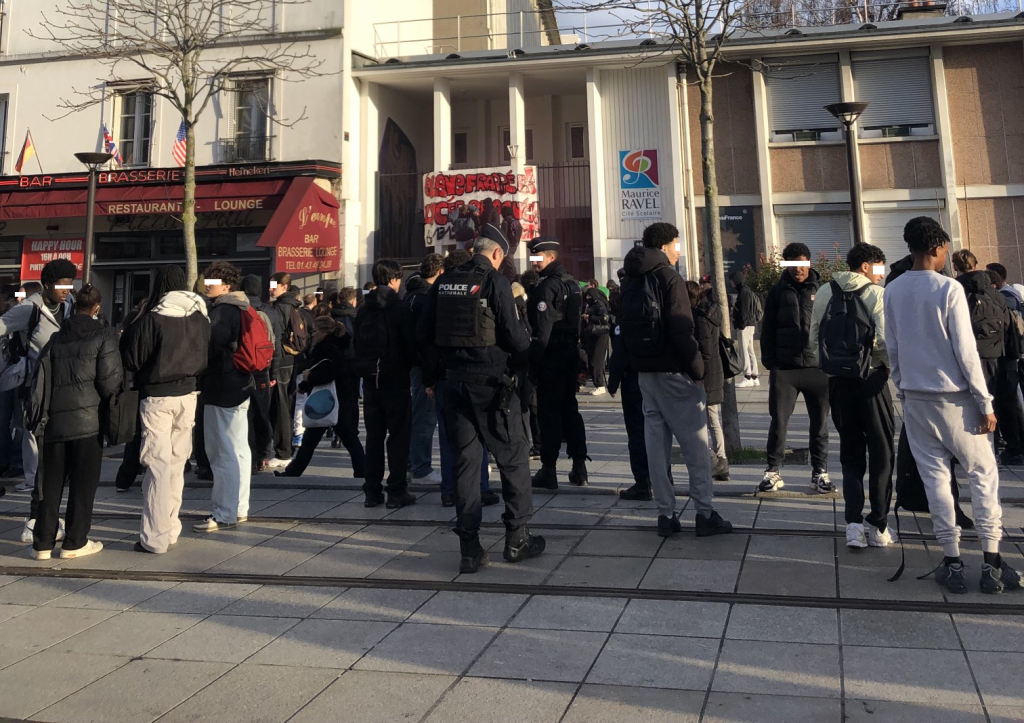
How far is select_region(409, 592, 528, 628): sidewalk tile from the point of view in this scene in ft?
13.7

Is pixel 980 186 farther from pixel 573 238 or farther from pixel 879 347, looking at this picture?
pixel 879 347

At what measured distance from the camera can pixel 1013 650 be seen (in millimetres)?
3512

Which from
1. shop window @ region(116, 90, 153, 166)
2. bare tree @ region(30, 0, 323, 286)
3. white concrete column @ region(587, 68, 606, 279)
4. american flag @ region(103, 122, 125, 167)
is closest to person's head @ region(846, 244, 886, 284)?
white concrete column @ region(587, 68, 606, 279)

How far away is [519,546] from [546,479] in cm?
200

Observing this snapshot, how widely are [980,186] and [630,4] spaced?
1362cm

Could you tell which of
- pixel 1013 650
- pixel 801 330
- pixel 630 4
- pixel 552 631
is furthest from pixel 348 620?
pixel 630 4

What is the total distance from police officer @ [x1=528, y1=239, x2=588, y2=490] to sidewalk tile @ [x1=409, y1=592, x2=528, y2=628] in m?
2.58

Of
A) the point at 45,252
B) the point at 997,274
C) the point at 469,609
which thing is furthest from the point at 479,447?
the point at 45,252

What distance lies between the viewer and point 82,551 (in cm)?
567


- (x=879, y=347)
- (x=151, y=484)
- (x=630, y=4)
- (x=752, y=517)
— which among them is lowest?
(x=752, y=517)

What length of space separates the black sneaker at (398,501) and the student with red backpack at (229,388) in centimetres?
116

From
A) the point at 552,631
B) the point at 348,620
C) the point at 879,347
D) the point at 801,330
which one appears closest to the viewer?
the point at 552,631

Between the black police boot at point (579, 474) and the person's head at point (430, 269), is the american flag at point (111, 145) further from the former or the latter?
the black police boot at point (579, 474)

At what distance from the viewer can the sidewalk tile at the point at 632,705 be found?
307 centimetres
